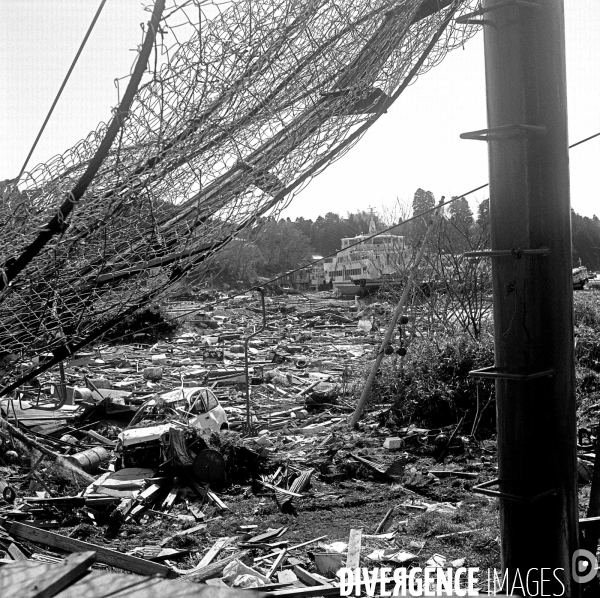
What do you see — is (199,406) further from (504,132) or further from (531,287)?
(504,132)

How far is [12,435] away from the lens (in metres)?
12.2

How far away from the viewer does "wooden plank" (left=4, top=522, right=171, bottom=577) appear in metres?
6.42

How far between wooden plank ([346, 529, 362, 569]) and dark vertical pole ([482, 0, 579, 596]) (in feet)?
12.9

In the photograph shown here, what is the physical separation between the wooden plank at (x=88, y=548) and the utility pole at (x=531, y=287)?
354 centimetres

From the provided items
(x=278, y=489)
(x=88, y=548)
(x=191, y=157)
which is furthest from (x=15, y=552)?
(x=191, y=157)

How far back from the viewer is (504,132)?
3.15 metres

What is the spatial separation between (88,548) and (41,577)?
20.5 feet

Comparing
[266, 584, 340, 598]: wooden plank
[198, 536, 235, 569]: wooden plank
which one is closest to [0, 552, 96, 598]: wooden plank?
[266, 584, 340, 598]: wooden plank

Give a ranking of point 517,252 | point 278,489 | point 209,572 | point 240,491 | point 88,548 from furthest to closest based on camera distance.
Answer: point 240,491 → point 278,489 → point 88,548 → point 209,572 → point 517,252

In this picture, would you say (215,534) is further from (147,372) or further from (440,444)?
(147,372)

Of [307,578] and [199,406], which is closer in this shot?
[307,578]

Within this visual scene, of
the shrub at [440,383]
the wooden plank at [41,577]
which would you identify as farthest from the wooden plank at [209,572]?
the shrub at [440,383]

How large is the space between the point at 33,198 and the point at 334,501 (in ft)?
23.6

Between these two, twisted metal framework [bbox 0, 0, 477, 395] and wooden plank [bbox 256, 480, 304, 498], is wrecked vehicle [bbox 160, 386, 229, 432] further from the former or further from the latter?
twisted metal framework [bbox 0, 0, 477, 395]
